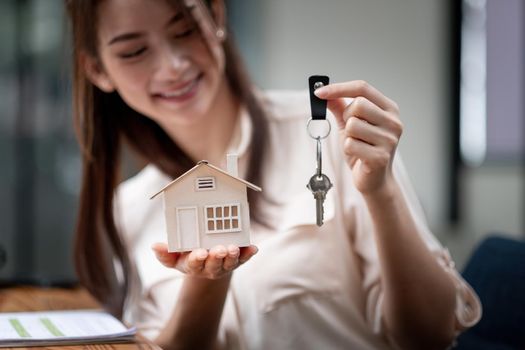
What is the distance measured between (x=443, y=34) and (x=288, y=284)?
10.9 ft

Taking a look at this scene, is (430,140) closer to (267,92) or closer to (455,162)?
(455,162)

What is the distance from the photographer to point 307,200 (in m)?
1.31

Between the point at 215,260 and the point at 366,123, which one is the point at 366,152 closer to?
the point at 366,123

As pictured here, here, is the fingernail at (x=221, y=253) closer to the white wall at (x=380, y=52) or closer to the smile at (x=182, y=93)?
the smile at (x=182, y=93)

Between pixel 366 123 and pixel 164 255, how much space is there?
287 millimetres

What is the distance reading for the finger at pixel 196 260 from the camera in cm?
89

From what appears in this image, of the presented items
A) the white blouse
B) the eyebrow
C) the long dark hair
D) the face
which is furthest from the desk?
the eyebrow

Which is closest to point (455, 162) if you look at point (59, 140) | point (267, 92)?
point (59, 140)

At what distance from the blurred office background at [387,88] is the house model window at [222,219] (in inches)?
123

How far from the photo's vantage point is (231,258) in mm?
893

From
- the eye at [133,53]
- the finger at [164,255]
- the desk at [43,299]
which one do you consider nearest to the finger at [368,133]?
the finger at [164,255]

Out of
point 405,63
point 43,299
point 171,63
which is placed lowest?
Result: point 43,299

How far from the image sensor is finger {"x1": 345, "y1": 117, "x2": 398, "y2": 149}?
919 millimetres

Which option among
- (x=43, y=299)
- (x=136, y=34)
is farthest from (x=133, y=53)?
(x=43, y=299)
